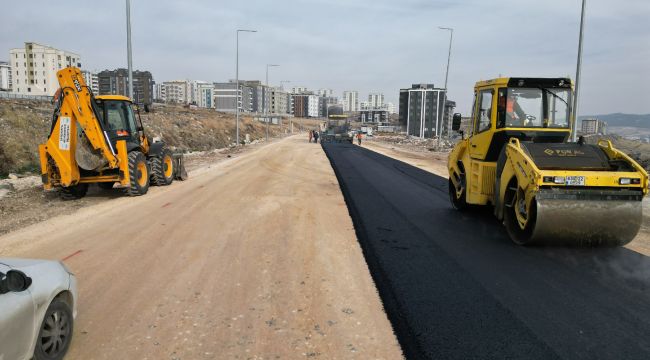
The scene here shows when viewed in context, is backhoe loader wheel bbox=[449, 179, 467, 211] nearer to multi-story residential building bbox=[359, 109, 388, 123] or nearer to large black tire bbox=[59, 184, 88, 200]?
large black tire bbox=[59, 184, 88, 200]

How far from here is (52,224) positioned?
9453 mm

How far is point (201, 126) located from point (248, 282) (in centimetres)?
4028

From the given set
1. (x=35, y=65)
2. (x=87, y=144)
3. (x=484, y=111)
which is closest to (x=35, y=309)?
(x=484, y=111)

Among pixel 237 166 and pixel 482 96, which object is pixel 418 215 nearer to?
pixel 482 96

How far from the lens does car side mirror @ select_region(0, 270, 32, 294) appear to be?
11.0 ft

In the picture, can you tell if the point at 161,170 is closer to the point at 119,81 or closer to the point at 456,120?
the point at 456,120

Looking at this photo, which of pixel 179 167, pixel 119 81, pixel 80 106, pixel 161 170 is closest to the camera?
pixel 80 106

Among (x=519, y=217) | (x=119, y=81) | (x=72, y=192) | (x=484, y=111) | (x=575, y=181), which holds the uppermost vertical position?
(x=119, y=81)

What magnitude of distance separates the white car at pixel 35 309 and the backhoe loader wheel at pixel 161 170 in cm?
1101

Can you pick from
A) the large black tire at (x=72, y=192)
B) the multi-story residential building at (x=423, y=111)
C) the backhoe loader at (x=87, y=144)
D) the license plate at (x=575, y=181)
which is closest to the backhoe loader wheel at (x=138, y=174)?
the backhoe loader at (x=87, y=144)

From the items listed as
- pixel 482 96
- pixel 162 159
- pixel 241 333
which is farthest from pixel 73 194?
pixel 482 96

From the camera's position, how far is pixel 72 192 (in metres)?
12.5

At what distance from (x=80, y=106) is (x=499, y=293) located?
34.6ft

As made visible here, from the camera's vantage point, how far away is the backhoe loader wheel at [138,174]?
41.9 feet
